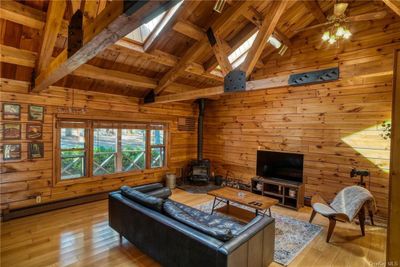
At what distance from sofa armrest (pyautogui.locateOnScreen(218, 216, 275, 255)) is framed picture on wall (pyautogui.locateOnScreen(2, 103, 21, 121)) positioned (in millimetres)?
4363

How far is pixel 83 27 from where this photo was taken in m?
2.01

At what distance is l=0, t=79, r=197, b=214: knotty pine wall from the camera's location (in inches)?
152

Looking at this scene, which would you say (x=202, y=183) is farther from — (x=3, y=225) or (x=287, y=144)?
(x=3, y=225)

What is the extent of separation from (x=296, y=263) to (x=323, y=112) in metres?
3.29

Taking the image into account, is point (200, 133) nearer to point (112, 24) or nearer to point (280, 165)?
point (280, 165)

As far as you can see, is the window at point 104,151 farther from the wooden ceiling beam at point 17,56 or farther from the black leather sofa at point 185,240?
the black leather sofa at point 185,240

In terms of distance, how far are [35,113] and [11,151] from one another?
31.7 inches

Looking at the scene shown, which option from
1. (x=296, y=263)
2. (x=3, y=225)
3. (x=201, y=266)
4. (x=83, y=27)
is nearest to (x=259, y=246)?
(x=201, y=266)

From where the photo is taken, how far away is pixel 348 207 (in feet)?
11.2

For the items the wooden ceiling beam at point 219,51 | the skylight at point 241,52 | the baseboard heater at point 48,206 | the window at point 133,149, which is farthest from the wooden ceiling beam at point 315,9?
the baseboard heater at point 48,206

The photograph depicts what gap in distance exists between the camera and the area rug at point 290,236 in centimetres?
287

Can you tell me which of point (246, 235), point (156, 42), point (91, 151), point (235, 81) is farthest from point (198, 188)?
point (246, 235)

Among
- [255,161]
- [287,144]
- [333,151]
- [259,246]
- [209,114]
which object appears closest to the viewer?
[259,246]

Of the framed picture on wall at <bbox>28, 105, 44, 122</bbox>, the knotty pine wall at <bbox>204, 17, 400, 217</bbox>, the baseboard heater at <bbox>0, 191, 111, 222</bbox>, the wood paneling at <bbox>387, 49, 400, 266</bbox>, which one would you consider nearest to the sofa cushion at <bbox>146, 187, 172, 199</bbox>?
the baseboard heater at <bbox>0, 191, 111, 222</bbox>
